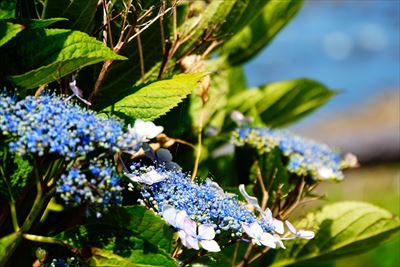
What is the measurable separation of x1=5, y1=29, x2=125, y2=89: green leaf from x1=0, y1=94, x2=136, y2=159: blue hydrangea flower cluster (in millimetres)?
80

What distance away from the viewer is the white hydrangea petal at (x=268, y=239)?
1317 millimetres

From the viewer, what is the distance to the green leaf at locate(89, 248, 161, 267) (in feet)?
4.00

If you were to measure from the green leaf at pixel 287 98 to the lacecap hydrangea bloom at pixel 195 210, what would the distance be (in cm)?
93

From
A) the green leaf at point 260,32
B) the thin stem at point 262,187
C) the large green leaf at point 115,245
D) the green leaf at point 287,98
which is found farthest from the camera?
the green leaf at point 287,98

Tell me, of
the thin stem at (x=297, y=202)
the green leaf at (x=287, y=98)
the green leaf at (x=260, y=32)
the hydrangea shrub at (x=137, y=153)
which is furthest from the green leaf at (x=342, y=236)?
the green leaf at (x=260, y=32)

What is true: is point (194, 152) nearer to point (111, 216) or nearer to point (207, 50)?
point (207, 50)

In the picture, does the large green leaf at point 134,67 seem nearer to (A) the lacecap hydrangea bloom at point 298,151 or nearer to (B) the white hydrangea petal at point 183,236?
(A) the lacecap hydrangea bloom at point 298,151

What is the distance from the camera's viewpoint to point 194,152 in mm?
2010

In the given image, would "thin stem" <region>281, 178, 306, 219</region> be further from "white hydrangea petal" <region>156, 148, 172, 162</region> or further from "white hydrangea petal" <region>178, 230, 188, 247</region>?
"white hydrangea petal" <region>178, 230, 188, 247</region>

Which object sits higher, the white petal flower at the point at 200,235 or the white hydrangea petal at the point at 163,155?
the white hydrangea petal at the point at 163,155

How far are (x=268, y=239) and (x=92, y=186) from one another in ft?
1.16

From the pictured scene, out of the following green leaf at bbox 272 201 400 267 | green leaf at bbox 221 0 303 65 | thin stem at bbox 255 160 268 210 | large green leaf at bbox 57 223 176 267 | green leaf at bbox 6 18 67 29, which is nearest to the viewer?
large green leaf at bbox 57 223 176 267

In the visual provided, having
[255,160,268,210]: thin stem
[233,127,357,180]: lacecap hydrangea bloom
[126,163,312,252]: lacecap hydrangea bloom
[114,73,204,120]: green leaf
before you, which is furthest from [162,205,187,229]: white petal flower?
[233,127,357,180]: lacecap hydrangea bloom

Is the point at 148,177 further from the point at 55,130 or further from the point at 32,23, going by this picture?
the point at 32,23
